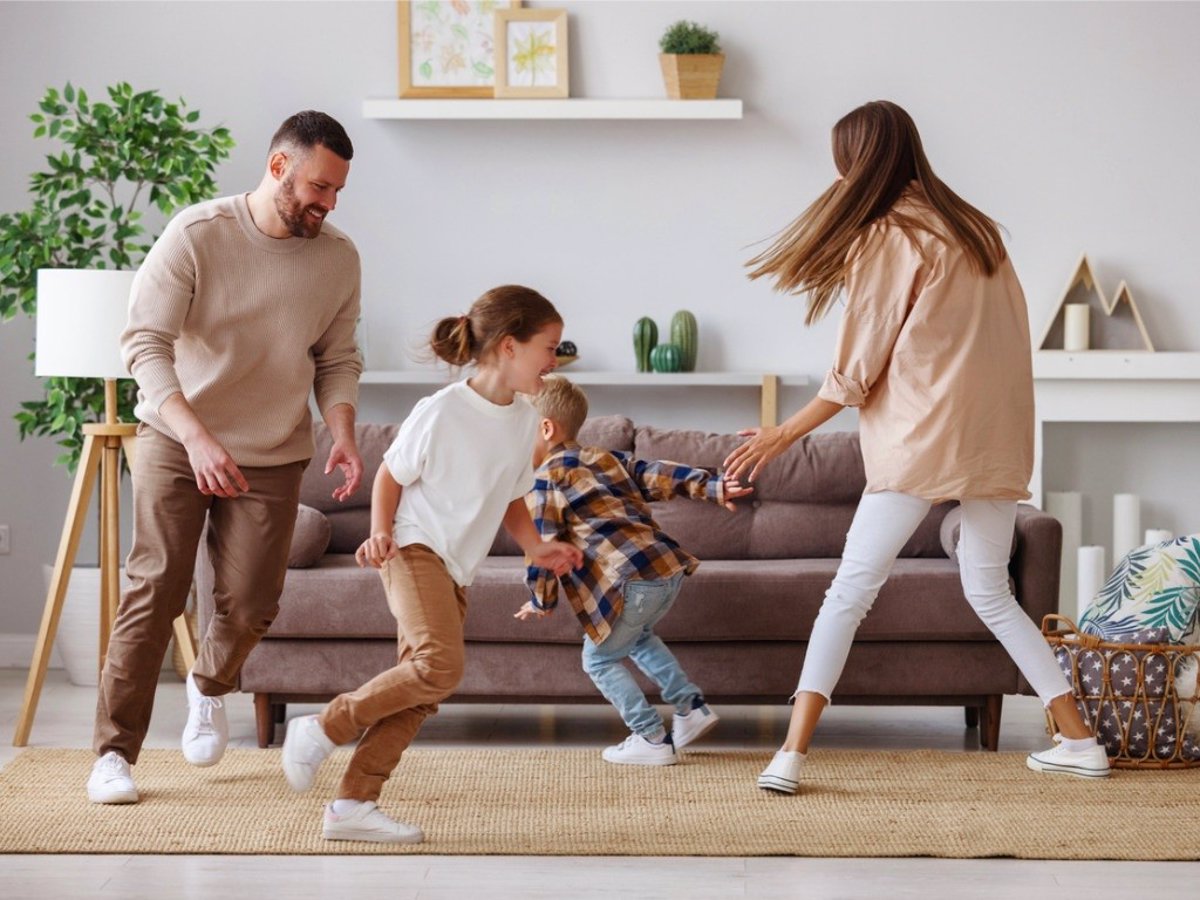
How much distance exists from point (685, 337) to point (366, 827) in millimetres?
2524

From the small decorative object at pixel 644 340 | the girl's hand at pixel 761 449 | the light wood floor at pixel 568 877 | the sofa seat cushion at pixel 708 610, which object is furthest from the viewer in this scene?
the small decorative object at pixel 644 340

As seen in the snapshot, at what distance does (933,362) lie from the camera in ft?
9.53

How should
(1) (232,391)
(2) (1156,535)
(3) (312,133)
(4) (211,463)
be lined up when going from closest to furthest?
1. (4) (211,463)
2. (3) (312,133)
3. (1) (232,391)
4. (2) (1156,535)

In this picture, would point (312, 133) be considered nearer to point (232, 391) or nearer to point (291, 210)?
point (291, 210)

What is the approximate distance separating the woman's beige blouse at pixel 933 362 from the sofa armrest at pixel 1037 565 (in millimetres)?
501

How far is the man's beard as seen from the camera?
8.91ft

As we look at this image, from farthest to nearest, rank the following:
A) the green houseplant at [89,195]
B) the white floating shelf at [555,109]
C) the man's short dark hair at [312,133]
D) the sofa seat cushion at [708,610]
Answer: the white floating shelf at [555,109], the green houseplant at [89,195], the sofa seat cushion at [708,610], the man's short dark hair at [312,133]

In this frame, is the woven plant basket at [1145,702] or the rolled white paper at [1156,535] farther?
the rolled white paper at [1156,535]

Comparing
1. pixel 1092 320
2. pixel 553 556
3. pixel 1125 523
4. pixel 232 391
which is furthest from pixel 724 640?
pixel 1092 320

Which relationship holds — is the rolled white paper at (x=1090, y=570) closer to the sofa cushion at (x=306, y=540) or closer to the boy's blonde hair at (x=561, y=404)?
the boy's blonde hair at (x=561, y=404)

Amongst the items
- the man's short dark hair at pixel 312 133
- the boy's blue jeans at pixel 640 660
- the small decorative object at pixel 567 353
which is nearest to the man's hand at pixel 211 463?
the man's short dark hair at pixel 312 133

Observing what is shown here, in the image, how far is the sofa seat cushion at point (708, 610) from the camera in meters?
3.40

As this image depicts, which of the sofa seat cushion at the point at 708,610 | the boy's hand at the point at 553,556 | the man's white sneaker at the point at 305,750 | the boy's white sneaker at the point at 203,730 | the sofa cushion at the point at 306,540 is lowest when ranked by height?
the boy's white sneaker at the point at 203,730

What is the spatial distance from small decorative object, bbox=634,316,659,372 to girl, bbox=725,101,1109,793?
1862 mm
